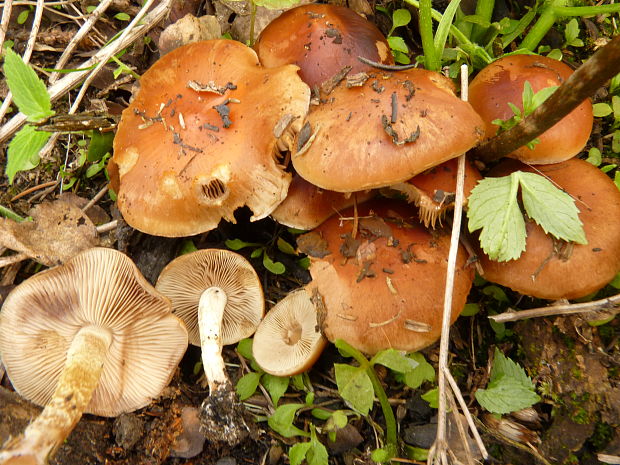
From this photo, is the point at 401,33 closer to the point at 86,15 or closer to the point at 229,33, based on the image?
the point at 229,33

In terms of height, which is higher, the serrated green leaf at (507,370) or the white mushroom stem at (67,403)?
the white mushroom stem at (67,403)

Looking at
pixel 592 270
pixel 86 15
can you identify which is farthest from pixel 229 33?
pixel 592 270

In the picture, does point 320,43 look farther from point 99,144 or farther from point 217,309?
point 217,309

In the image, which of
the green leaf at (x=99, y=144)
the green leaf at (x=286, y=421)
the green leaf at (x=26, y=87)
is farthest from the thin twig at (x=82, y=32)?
the green leaf at (x=286, y=421)

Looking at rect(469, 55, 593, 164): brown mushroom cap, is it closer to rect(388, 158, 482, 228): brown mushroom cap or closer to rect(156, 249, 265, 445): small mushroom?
rect(388, 158, 482, 228): brown mushroom cap

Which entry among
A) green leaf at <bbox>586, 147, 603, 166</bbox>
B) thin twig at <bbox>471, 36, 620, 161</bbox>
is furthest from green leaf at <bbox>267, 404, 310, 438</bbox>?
green leaf at <bbox>586, 147, 603, 166</bbox>

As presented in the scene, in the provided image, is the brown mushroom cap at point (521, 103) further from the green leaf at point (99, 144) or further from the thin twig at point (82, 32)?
the thin twig at point (82, 32)
